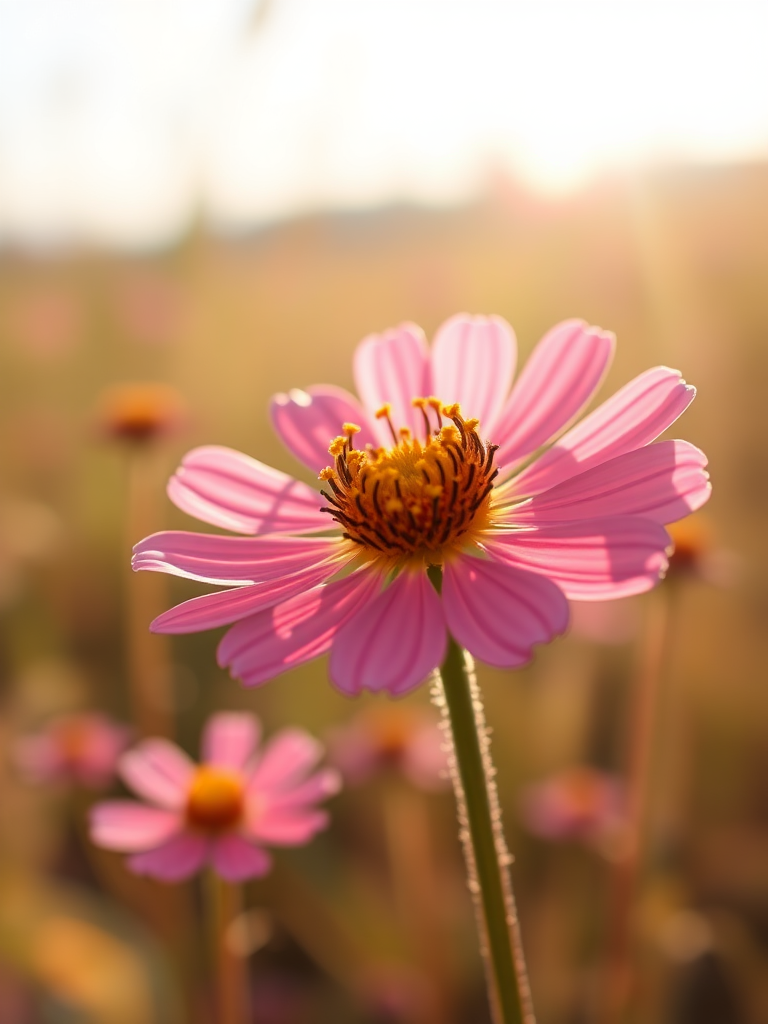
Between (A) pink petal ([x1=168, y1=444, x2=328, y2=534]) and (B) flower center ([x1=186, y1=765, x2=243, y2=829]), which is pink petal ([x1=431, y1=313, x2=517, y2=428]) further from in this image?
(B) flower center ([x1=186, y1=765, x2=243, y2=829])

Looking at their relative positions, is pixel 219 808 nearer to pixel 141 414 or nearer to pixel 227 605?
pixel 227 605

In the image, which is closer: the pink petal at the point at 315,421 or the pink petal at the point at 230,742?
the pink petal at the point at 315,421

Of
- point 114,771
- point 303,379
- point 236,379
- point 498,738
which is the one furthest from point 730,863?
point 236,379

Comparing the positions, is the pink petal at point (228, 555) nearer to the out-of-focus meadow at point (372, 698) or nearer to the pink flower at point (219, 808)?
the pink flower at point (219, 808)

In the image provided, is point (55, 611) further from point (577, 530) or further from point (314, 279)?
point (577, 530)

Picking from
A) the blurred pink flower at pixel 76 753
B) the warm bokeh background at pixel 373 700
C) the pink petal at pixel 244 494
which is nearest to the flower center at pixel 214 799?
the warm bokeh background at pixel 373 700

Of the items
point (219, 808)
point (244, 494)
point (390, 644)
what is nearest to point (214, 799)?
point (219, 808)
